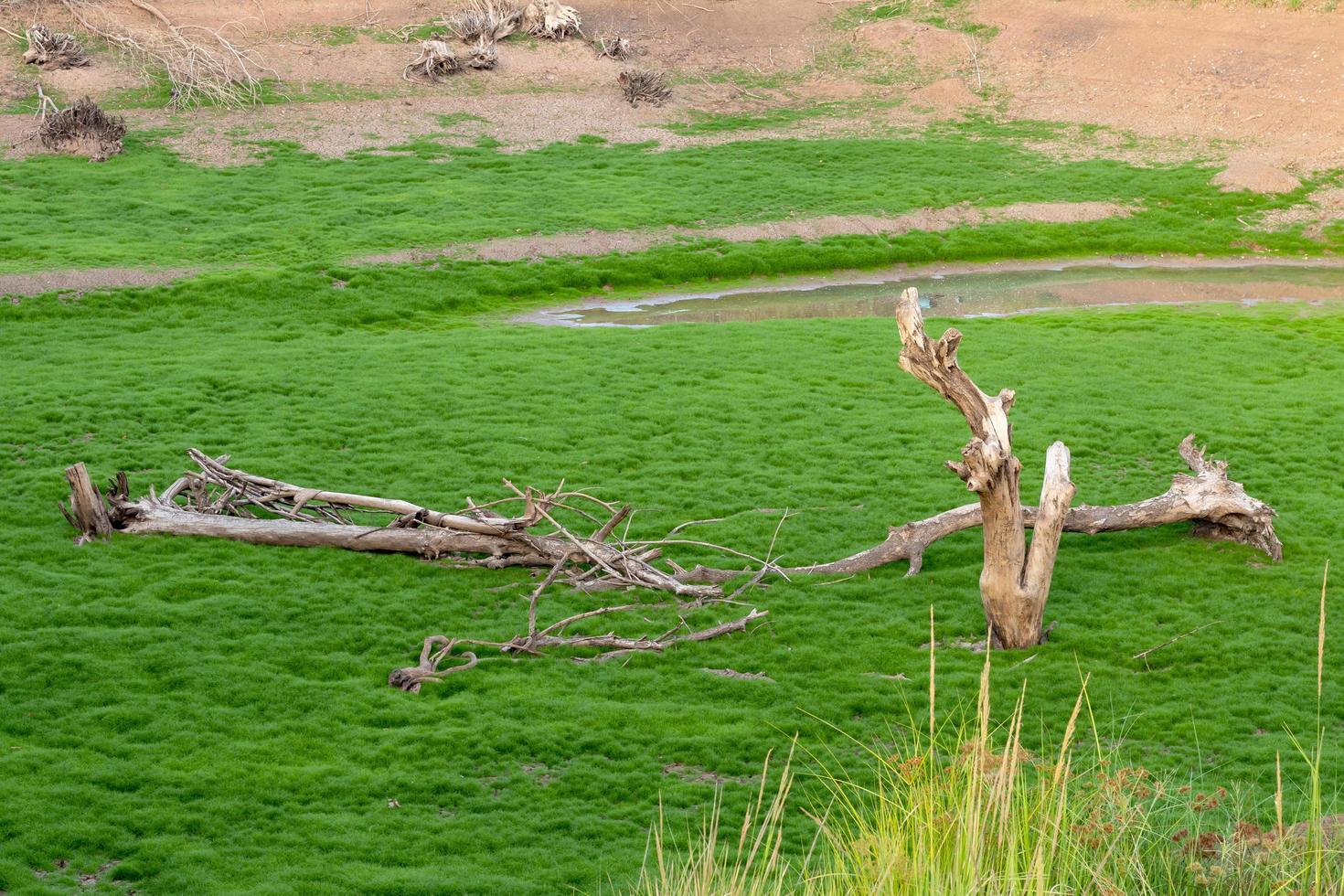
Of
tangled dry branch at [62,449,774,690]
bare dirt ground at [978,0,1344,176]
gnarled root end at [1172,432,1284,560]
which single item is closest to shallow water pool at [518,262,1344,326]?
bare dirt ground at [978,0,1344,176]

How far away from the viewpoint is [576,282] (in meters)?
23.1

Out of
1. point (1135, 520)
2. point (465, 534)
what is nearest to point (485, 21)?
point (465, 534)

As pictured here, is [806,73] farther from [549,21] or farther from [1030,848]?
[1030,848]

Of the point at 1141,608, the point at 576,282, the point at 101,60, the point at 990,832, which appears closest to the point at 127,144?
the point at 101,60

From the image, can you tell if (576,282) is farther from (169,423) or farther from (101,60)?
(101,60)

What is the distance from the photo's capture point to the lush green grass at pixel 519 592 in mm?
7773

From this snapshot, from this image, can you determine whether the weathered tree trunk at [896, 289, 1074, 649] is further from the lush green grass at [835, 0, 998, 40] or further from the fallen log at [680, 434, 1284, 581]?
the lush green grass at [835, 0, 998, 40]

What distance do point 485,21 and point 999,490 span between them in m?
27.7

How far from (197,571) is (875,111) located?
25.0 metres

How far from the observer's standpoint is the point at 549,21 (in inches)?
1325

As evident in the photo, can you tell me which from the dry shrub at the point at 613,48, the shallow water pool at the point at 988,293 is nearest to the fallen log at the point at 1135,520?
the shallow water pool at the point at 988,293

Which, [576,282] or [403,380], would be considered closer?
[403,380]

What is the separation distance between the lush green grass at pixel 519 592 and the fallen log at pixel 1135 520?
239 millimetres

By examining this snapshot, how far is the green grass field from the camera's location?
26.0ft
